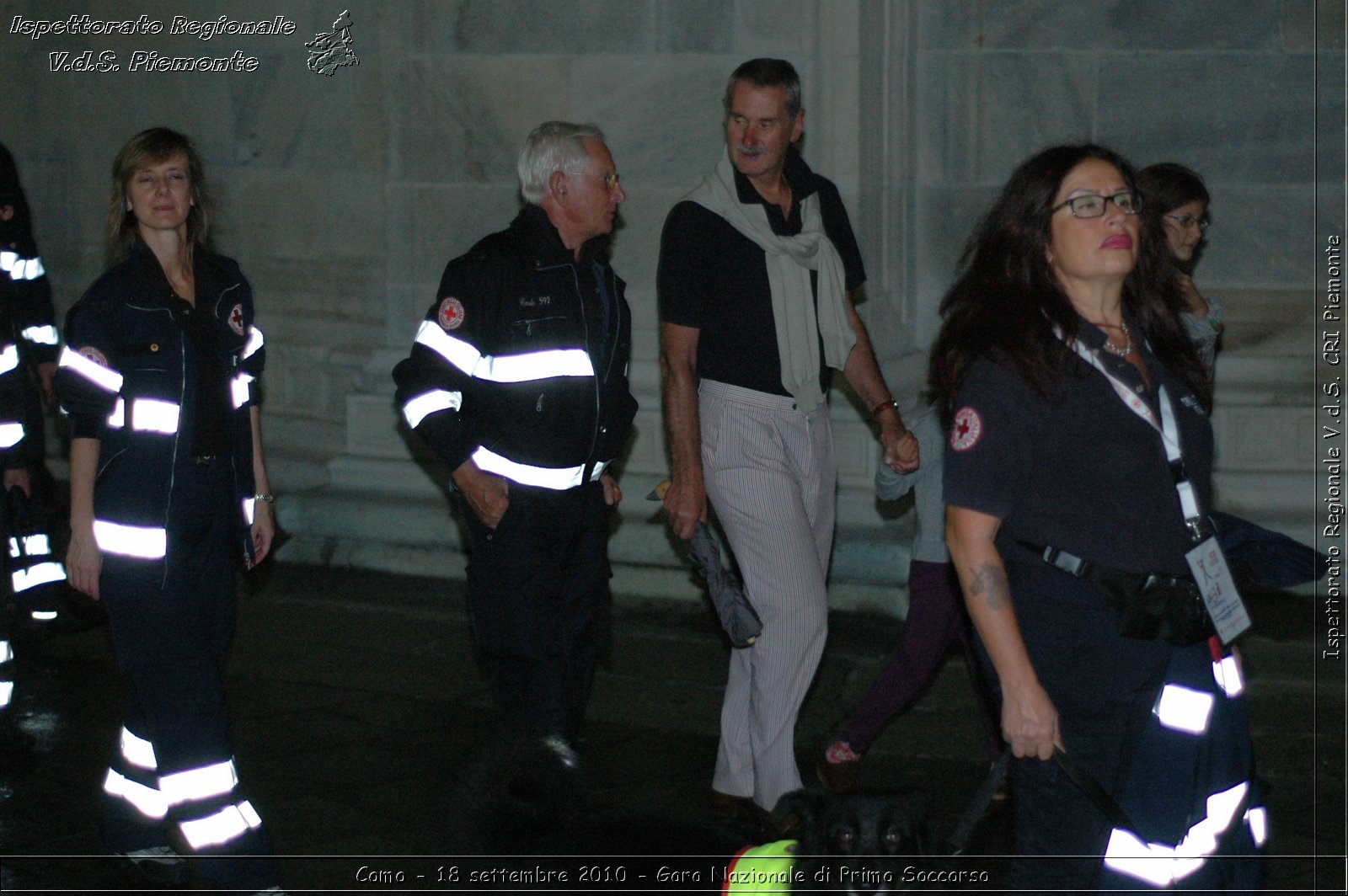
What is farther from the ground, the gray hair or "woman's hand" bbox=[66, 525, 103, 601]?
the gray hair

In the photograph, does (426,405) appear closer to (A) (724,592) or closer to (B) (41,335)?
(A) (724,592)

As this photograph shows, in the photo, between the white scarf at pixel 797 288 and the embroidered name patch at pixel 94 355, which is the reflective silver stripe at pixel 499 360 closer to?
the white scarf at pixel 797 288

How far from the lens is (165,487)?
4188 mm

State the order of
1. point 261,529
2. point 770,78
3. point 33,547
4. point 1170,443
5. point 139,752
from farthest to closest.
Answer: point 33,547, point 770,78, point 261,529, point 139,752, point 1170,443

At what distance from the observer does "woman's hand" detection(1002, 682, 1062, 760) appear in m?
3.12

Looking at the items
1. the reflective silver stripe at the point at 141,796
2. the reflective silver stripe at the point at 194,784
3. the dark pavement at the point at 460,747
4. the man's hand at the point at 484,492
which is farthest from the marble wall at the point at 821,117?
the reflective silver stripe at the point at 194,784

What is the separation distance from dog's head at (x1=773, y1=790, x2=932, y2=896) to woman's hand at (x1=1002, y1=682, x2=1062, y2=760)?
1.29ft

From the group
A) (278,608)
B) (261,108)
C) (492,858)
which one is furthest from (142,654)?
(261,108)

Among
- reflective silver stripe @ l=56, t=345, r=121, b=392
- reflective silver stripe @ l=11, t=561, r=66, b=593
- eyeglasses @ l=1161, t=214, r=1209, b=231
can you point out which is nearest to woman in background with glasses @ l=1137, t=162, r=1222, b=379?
eyeglasses @ l=1161, t=214, r=1209, b=231

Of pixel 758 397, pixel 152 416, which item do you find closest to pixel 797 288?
pixel 758 397

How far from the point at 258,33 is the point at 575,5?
→ 7.45ft

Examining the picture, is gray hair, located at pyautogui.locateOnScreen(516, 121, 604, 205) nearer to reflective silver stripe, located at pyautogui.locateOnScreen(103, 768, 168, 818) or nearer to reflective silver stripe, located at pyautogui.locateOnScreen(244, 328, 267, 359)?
reflective silver stripe, located at pyautogui.locateOnScreen(244, 328, 267, 359)

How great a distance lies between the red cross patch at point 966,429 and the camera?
320cm

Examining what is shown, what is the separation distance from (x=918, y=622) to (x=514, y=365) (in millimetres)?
1662
